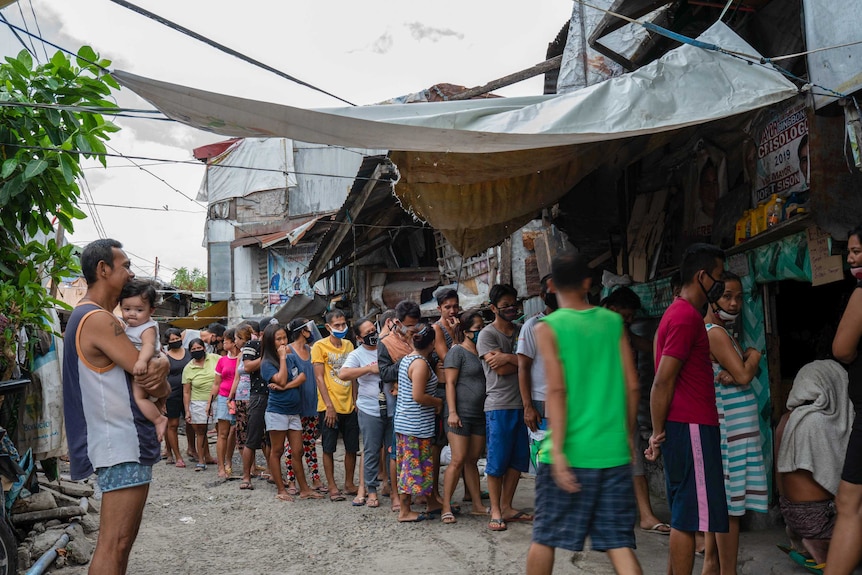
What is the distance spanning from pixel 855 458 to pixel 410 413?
3724 mm

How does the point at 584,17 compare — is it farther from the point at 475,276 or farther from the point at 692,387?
the point at 475,276

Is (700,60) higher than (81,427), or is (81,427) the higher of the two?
(700,60)

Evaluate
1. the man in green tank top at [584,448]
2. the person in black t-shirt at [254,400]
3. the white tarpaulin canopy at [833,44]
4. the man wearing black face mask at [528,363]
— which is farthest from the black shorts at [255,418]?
the white tarpaulin canopy at [833,44]

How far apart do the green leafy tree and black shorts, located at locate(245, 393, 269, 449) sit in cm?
328

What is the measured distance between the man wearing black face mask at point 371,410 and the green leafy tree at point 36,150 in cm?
303

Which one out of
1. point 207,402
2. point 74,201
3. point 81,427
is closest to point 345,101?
point 74,201

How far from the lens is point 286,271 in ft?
84.8

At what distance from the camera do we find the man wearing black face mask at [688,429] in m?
3.64

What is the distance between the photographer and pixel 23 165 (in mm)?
4645

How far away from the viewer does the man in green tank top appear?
304 centimetres

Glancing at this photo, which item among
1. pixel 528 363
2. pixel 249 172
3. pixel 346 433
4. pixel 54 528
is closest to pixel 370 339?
pixel 346 433

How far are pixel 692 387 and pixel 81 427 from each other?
3.08m

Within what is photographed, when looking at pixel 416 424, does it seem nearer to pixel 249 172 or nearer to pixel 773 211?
pixel 773 211

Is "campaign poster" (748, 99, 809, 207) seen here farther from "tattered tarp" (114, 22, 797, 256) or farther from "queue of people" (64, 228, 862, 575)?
"queue of people" (64, 228, 862, 575)
